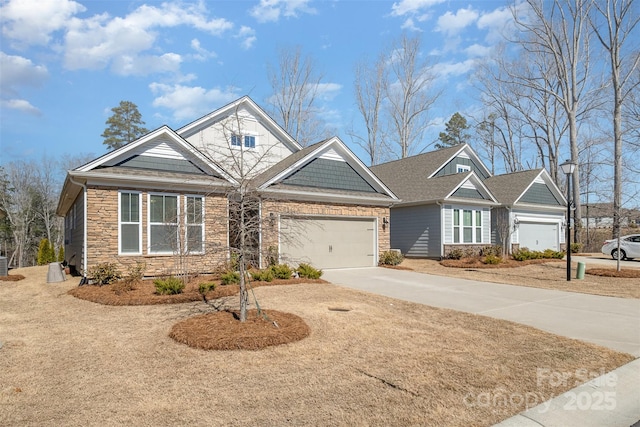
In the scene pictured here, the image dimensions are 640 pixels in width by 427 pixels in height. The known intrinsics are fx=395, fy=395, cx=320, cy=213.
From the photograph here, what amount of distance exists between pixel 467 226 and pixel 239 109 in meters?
13.1

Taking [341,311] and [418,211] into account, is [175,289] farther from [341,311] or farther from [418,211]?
[418,211]

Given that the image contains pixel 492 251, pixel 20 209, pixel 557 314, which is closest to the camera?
pixel 557 314

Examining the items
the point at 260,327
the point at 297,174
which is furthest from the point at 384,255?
the point at 260,327

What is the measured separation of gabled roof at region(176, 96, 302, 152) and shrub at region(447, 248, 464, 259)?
30.3 feet

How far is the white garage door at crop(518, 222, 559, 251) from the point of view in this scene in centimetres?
2444

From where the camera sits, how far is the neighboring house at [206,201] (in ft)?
37.0

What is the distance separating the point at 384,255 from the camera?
17.0m

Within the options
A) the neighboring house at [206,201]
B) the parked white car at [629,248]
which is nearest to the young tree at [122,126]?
the neighboring house at [206,201]

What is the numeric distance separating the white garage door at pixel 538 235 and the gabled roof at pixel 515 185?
2.13 metres

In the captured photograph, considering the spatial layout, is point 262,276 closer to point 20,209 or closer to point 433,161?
point 433,161

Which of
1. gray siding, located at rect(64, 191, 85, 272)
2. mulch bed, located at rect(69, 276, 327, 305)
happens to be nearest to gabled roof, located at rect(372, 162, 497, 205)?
mulch bed, located at rect(69, 276, 327, 305)

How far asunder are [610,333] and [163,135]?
41.1ft

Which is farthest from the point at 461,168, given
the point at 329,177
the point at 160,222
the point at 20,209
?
the point at 20,209

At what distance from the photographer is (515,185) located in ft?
80.0
